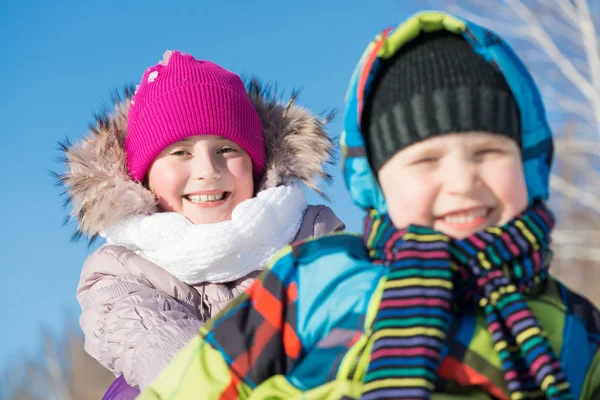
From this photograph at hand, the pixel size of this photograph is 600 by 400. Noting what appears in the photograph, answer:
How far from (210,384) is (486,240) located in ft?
2.14

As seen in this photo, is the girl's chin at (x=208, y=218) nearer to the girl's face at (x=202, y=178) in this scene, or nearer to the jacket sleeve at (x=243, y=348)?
the girl's face at (x=202, y=178)

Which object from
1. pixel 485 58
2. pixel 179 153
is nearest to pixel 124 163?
pixel 179 153

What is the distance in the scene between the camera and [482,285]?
150cm

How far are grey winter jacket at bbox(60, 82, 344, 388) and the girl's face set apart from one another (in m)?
0.08

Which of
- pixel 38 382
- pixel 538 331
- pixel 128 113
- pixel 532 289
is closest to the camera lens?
pixel 538 331

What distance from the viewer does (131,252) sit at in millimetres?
2645

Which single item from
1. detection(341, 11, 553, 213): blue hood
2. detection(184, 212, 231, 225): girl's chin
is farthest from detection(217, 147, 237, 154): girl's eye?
detection(341, 11, 553, 213): blue hood

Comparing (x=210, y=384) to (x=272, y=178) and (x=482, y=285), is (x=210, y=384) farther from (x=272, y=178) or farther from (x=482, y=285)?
(x=272, y=178)

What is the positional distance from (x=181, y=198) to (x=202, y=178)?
137mm

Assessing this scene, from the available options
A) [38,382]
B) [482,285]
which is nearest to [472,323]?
[482,285]

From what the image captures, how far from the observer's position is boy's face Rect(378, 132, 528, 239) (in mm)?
1511

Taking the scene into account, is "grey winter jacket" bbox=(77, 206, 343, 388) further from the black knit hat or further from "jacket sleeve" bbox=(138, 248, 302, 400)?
the black knit hat

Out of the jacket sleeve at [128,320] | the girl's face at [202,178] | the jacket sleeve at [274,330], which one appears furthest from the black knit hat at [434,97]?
the girl's face at [202,178]

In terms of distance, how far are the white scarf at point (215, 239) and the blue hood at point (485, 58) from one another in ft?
2.80
